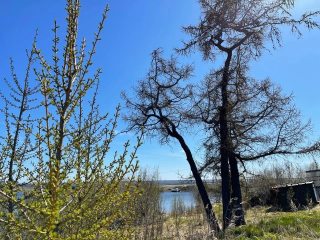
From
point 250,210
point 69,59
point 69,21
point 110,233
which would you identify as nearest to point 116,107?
point 69,59

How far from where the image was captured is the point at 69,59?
1.86 m

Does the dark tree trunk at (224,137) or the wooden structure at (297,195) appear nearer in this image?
the dark tree trunk at (224,137)

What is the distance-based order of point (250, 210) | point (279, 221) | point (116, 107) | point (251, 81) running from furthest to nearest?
1. point (250, 210)
2. point (251, 81)
3. point (279, 221)
4. point (116, 107)

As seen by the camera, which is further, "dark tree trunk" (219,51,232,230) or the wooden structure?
the wooden structure

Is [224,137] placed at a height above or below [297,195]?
above

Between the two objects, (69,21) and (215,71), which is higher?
(215,71)

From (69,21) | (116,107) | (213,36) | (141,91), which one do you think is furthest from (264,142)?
(69,21)

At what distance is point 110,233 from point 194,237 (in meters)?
3.22

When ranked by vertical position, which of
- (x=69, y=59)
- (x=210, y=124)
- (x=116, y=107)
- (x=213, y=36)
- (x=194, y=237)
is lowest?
(x=194, y=237)

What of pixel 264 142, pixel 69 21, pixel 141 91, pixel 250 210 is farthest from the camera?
pixel 250 210

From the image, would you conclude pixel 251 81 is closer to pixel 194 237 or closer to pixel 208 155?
pixel 208 155

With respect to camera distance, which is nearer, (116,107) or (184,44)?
(116,107)

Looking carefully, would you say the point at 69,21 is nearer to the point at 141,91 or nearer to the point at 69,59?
the point at 69,59

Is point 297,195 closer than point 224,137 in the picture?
No
